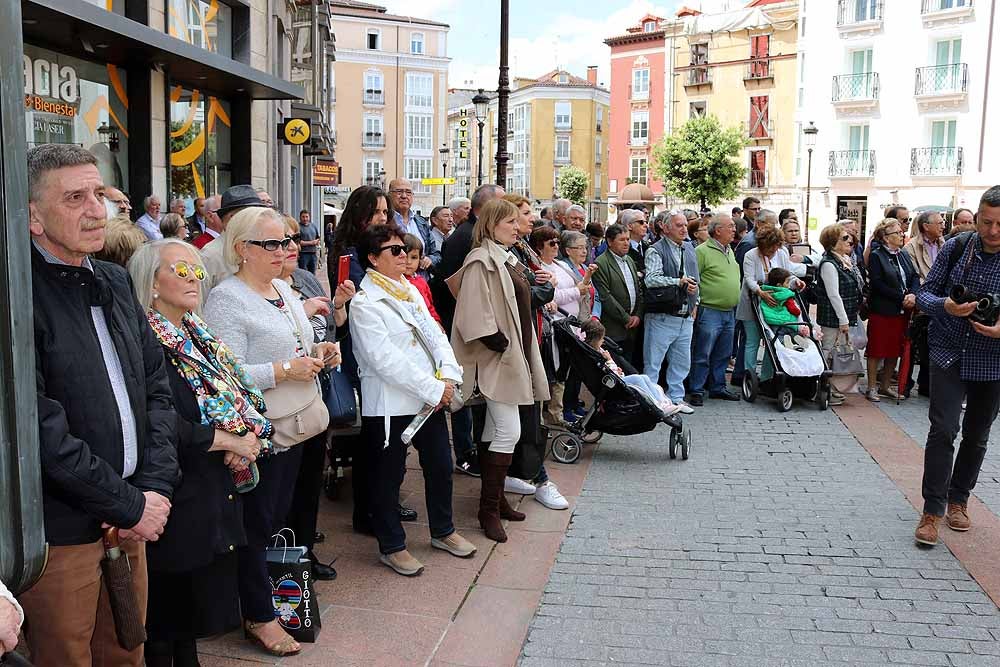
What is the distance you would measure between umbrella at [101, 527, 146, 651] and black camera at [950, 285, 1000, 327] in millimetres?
4730

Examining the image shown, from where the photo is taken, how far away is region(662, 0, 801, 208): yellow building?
53.2m

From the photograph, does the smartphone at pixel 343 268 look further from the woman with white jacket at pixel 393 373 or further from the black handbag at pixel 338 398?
the black handbag at pixel 338 398

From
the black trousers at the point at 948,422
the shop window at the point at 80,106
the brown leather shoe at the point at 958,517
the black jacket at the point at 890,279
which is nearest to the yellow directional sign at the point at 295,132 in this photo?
the shop window at the point at 80,106

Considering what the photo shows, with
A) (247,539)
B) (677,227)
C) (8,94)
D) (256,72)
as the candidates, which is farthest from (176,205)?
(8,94)

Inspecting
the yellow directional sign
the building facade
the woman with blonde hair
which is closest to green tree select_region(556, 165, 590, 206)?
the building facade

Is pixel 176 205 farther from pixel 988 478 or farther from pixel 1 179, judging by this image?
pixel 1 179

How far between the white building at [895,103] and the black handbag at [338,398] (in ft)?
128

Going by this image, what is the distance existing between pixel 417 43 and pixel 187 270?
75.8 m

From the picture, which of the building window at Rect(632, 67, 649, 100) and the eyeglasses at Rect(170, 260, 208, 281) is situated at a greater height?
the building window at Rect(632, 67, 649, 100)

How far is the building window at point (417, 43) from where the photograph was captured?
246 feet

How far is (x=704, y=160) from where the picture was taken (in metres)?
51.3

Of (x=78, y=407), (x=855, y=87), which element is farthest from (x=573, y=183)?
(x=78, y=407)

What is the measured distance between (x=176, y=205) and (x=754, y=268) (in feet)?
23.9

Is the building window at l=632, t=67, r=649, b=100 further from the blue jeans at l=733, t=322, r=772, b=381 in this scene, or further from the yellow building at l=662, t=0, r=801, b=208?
the blue jeans at l=733, t=322, r=772, b=381
